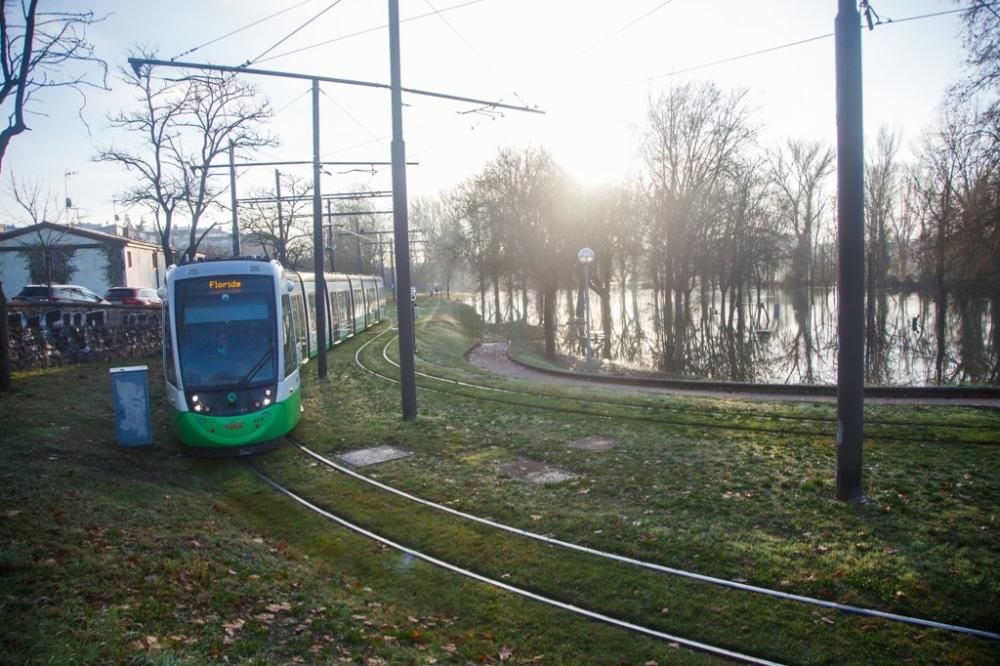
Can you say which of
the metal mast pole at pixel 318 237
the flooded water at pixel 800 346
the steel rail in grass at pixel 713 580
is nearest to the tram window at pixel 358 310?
the flooded water at pixel 800 346

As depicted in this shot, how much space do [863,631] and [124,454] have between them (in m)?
10.7

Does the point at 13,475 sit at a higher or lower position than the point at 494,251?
lower

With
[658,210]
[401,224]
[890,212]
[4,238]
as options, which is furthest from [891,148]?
[4,238]

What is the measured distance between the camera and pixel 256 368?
11.7m

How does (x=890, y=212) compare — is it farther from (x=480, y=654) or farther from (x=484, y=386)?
(x=480, y=654)

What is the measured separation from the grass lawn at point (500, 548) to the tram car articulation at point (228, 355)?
1.91ft

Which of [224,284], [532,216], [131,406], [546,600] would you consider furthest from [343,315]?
[546,600]

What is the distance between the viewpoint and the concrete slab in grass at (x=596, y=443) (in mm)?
11164

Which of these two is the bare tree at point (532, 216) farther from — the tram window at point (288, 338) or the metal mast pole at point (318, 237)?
the tram window at point (288, 338)

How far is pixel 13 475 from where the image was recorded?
342 inches

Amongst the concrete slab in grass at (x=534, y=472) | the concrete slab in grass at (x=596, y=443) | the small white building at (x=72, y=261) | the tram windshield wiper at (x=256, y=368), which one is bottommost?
the concrete slab in grass at (x=534, y=472)

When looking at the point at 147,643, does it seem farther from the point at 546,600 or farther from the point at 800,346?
the point at 800,346

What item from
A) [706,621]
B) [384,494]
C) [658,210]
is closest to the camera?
[706,621]

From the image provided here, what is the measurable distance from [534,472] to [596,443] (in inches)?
70.6
